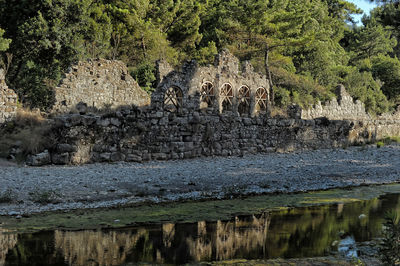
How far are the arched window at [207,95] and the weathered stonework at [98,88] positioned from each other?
10.0 feet

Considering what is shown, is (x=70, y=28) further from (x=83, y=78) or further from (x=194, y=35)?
(x=194, y=35)

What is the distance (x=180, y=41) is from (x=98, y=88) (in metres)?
16.1

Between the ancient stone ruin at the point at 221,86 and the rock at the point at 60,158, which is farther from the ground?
the ancient stone ruin at the point at 221,86

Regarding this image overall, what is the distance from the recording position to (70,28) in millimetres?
24781

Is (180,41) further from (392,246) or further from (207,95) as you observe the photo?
(392,246)

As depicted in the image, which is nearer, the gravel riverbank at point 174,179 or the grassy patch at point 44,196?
the grassy patch at point 44,196

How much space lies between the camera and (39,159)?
471 inches

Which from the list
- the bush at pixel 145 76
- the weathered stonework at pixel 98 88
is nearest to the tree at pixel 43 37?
the bush at pixel 145 76

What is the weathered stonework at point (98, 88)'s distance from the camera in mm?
18625

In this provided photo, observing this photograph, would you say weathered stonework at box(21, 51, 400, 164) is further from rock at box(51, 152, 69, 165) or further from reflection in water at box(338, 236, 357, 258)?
reflection in water at box(338, 236, 357, 258)

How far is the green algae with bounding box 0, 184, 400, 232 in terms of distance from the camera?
7.18 metres

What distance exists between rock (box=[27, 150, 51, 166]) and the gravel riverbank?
431 millimetres

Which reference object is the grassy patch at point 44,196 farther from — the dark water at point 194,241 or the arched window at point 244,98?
the arched window at point 244,98

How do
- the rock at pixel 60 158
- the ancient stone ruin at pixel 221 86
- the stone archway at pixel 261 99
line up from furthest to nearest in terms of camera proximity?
the stone archway at pixel 261 99, the ancient stone ruin at pixel 221 86, the rock at pixel 60 158
